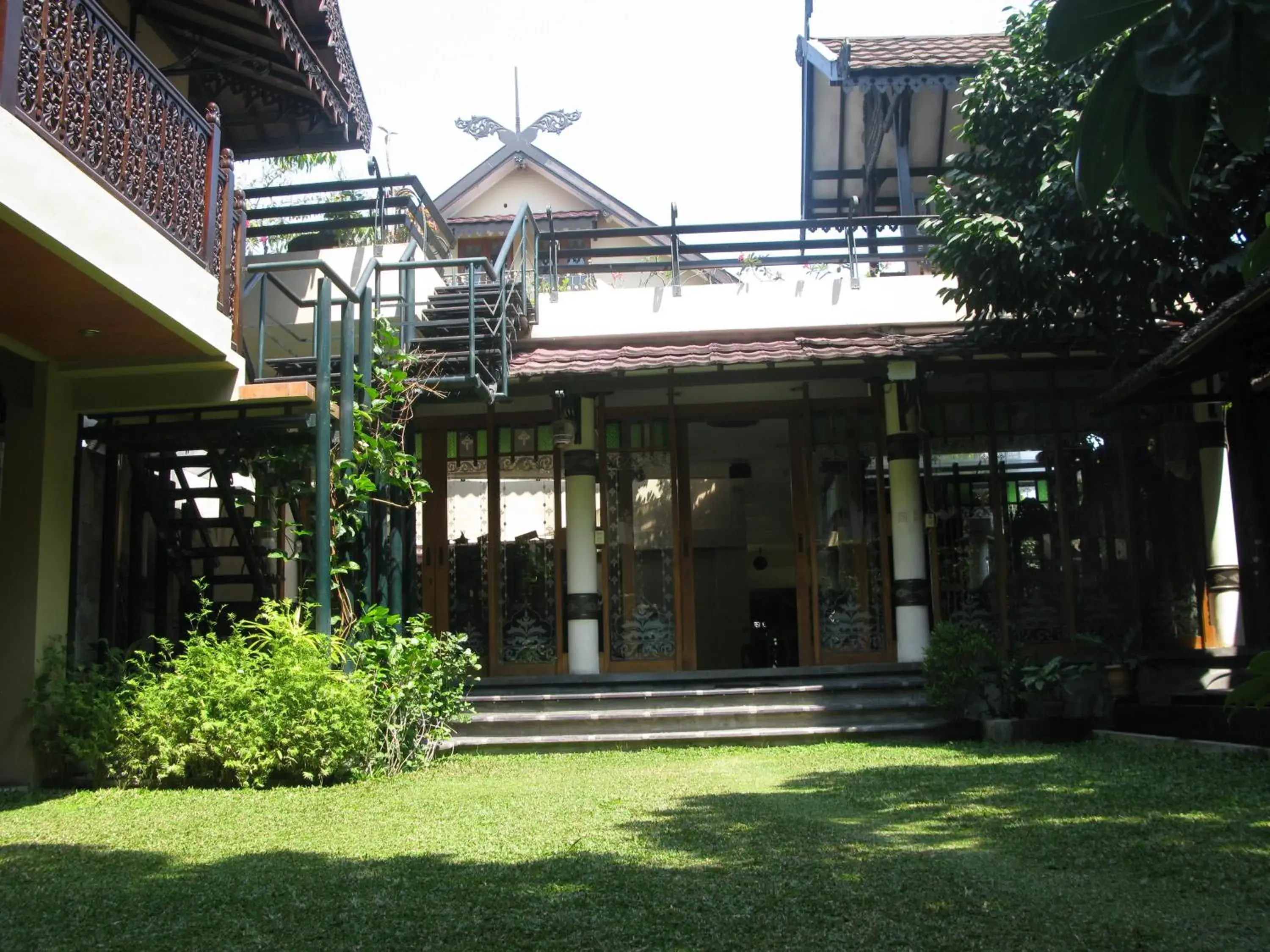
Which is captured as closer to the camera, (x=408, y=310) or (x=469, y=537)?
(x=408, y=310)

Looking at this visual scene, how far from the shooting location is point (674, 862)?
161 inches

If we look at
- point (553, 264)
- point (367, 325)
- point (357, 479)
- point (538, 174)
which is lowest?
point (357, 479)

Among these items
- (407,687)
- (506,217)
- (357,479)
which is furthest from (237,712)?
(506,217)

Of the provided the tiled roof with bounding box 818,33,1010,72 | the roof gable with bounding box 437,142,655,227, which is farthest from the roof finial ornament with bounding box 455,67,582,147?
the tiled roof with bounding box 818,33,1010,72

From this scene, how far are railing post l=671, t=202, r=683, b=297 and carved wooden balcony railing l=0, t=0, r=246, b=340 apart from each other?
421 centimetres

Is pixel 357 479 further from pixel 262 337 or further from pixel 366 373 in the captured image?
pixel 262 337

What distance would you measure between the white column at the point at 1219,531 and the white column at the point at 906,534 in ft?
7.82

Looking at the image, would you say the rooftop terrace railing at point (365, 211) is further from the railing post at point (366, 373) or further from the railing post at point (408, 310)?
the railing post at point (366, 373)

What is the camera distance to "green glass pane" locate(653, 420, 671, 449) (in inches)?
424

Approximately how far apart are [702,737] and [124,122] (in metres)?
5.62

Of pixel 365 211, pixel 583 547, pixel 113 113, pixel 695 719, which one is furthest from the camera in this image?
pixel 365 211

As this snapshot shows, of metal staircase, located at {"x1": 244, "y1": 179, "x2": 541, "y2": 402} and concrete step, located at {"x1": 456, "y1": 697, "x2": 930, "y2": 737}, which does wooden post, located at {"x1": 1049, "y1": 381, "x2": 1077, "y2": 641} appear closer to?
concrete step, located at {"x1": 456, "y1": 697, "x2": 930, "y2": 737}

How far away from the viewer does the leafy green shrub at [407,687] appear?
712 centimetres

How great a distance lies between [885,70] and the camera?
42.1 feet
